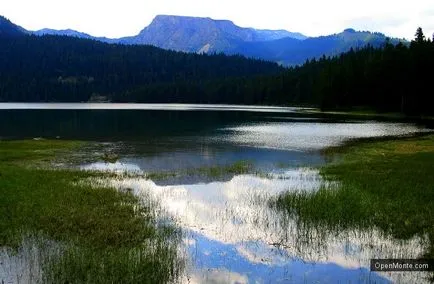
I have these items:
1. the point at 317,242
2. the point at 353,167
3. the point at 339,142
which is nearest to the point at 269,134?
the point at 339,142

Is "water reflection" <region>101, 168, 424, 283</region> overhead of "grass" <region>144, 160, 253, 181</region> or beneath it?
overhead

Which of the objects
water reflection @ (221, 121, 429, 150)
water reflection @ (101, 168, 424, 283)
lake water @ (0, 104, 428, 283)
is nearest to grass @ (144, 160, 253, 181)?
lake water @ (0, 104, 428, 283)

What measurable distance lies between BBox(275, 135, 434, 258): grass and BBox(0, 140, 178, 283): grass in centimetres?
886

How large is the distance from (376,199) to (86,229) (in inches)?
686

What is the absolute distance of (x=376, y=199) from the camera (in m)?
27.6

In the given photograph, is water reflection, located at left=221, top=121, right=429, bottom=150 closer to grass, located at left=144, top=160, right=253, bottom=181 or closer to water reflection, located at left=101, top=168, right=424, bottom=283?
grass, located at left=144, top=160, right=253, bottom=181

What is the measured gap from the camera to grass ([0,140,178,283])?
16.2m

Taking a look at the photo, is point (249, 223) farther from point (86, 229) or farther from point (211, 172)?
point (211, 172)

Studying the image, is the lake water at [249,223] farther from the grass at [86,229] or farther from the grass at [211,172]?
the grass at [86,229]

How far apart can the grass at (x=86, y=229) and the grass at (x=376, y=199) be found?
29.1 ft

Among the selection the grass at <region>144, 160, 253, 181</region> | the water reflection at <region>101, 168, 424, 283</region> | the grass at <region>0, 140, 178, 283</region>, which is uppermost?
the grass at <region>0, 140, 178, 283</region>

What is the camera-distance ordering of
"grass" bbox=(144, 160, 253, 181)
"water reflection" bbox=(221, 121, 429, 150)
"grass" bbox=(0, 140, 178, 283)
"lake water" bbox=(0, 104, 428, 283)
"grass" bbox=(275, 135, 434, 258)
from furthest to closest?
"water reflection" bbox=(221, 121, 429, 150), "grass" bbox=(144, 160, 253, 181), "grass" bbox=(275, 135, 434, 258), "lake water" bbox=(0, 104, 428, 283), "grass" bbox=(0, 140, 178, 283)

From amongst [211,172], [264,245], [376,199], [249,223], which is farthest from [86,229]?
[211,172]

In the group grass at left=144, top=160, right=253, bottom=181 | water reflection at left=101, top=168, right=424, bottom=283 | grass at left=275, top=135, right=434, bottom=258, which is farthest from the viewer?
grass at left=144, top=160, right=253, bottom=181
